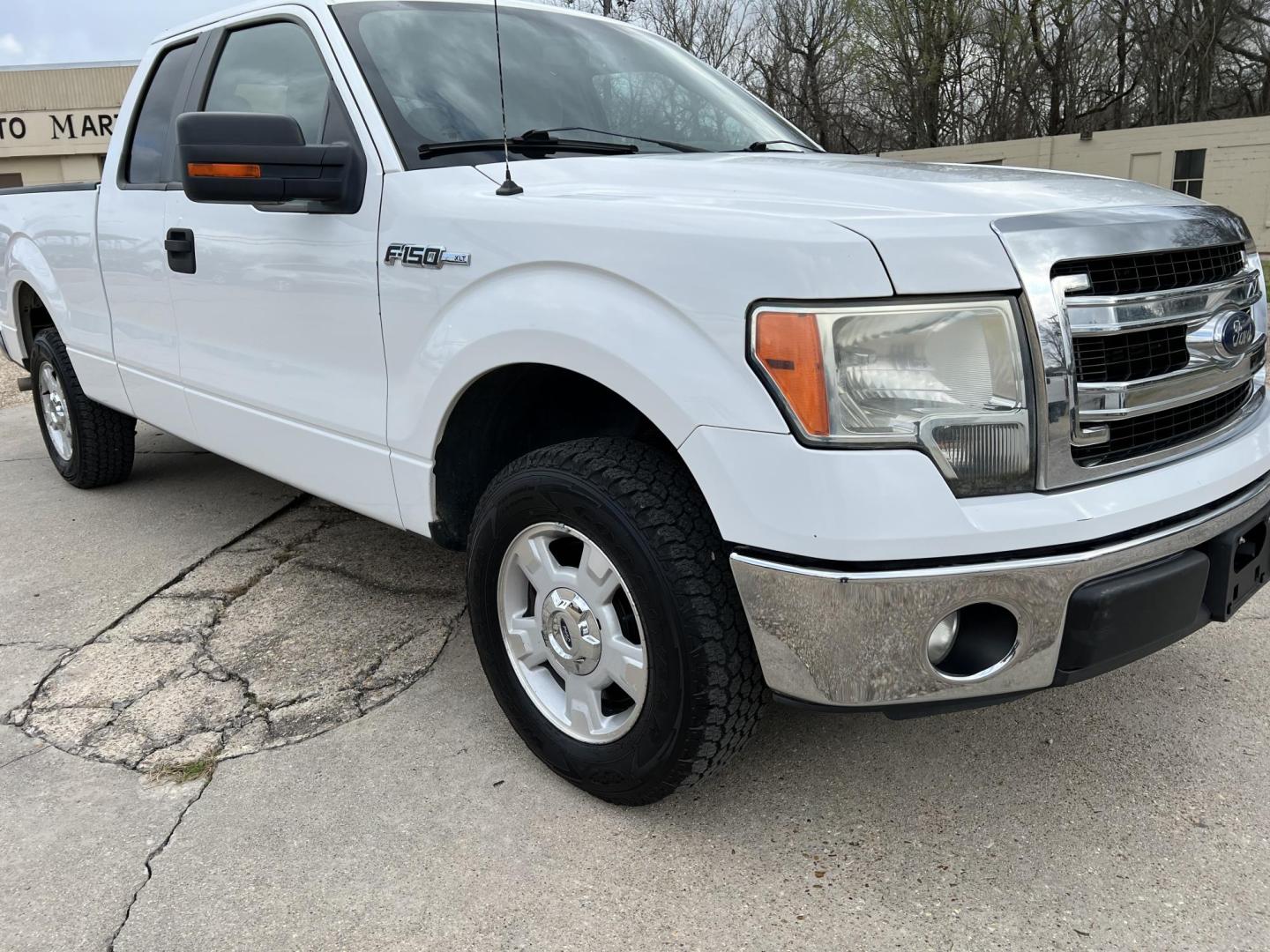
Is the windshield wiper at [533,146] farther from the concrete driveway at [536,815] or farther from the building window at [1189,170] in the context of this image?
the building window at [1189,170]

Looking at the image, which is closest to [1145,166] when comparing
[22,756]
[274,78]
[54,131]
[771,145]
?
[771,145]

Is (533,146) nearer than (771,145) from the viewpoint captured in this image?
Yes

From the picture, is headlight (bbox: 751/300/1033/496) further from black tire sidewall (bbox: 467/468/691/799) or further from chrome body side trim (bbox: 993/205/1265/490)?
black tire sidewall (bbox: 467/468/691/799)

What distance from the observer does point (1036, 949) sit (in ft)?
6.15

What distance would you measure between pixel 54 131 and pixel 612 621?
1270 inches

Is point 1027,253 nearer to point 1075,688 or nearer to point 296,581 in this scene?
point 1075,688

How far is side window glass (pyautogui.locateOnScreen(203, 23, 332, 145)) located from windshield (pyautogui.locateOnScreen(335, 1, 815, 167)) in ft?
0.64

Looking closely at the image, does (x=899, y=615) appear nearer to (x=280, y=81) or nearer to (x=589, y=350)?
(x=589, y=350)

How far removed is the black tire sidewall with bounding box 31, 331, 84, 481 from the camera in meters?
4.75

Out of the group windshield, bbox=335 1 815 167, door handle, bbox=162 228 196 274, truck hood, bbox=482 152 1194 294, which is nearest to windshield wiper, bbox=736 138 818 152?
windshield, bbox=335 1 815 167

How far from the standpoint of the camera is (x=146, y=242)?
12.1ft

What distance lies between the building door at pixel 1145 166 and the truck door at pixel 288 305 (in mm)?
21714

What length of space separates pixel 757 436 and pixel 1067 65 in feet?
93.3

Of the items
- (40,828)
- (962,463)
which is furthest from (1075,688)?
(40,828)
